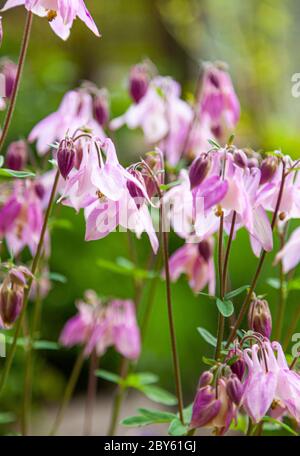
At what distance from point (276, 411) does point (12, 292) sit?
17.0 inches

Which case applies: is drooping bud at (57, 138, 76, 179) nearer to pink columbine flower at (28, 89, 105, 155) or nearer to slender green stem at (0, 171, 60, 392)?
slender green stem at (0, 171, 60, 392)

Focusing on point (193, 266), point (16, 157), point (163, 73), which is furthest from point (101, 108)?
point (163, 73)

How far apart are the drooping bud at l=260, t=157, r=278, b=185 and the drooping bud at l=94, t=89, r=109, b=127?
0.52 meters

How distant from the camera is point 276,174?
3.47 ft

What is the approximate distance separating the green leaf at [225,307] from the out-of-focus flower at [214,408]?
85 mm

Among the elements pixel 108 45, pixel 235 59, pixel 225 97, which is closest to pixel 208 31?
pixel 235 59

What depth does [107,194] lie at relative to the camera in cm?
92

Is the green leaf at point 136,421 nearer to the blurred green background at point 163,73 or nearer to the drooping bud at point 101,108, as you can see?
the drooping bud at point 101,108

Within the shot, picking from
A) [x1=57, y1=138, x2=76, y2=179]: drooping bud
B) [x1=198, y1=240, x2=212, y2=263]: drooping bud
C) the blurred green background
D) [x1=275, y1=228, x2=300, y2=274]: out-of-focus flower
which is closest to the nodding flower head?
[x1=198, y1=240, x2=212, y2=263]: drooping bud

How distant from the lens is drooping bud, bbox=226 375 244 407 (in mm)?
917

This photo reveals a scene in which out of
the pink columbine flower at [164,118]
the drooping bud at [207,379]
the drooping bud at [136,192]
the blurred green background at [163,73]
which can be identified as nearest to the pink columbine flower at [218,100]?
the pink columbine flower at [164,118]

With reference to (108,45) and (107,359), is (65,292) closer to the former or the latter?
(107,359)

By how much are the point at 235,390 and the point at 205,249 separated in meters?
0.40

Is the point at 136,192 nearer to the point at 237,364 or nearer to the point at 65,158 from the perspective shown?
the point at 65,158
